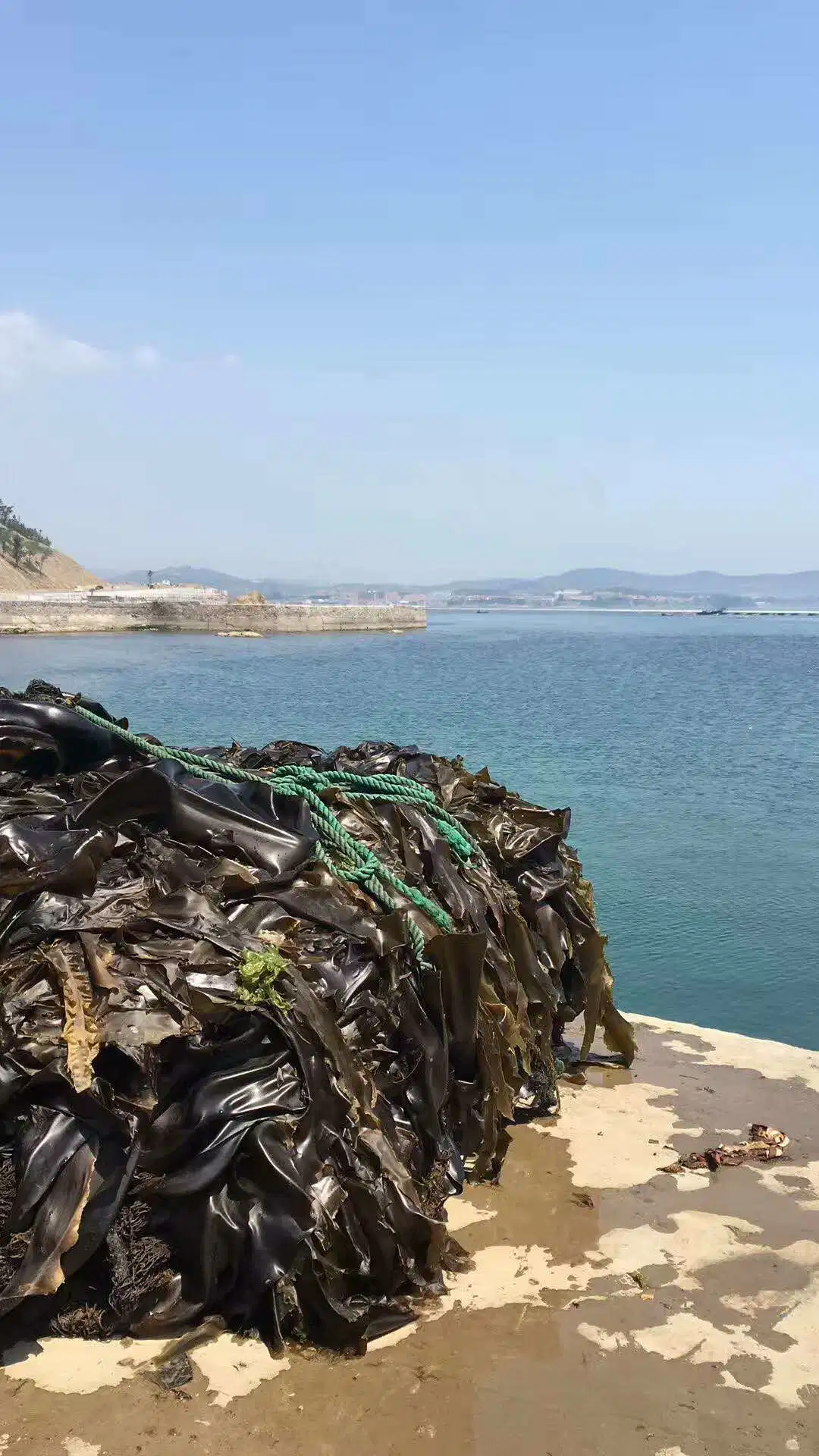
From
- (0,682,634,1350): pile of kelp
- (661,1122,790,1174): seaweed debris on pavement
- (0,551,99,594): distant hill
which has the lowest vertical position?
(661,1122,790,1174): seaweed debris on pavement

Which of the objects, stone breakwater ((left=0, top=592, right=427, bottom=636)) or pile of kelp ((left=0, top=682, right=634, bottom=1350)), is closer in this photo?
pile of kelp ((left=0, top=682, right=634, bottom=1350))

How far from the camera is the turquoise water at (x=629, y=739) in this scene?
9.84 metres

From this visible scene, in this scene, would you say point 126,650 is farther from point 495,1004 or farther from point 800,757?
point 495,1004

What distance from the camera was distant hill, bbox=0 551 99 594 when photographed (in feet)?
274

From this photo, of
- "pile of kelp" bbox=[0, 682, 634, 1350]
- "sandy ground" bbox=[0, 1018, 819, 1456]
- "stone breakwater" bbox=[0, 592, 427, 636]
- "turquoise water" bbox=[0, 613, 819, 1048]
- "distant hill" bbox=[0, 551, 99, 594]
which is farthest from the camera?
"distant hill" bbox=[0, 551, 99, 594]

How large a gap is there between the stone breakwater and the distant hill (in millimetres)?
7424

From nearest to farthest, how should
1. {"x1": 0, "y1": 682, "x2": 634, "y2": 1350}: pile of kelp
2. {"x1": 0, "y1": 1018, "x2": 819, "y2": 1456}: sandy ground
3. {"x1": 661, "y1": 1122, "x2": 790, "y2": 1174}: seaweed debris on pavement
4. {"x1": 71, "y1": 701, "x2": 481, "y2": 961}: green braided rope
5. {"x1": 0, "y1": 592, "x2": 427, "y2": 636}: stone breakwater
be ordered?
1. {"x1": 0, "y1": 1018, "x2": 819, "y2": 1456}: sandy ground
2. {"x1": 0, "y1": 682, "x2": 634, "y2": 1350}: pile of kelp
3. {"x1": 71, "y1": 701, "x2": 481, "y2": 961}: green braided rope
4. {"x1": 661, "y1": 1122, "x2": 790, "y2": 1174}: seaweed debris on pavement
5. {"x1": 0, "y1": 592, "x2": 427, "y2": 636}: stone breakwater

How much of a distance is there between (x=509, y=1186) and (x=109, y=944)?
2.05m

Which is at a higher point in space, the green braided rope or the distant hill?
the distant hill

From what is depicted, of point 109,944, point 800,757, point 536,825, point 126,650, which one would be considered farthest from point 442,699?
point 109,944

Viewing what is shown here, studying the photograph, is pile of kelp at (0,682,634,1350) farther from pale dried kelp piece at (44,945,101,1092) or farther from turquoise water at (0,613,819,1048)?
turquoise water at (0,613,819,1048)

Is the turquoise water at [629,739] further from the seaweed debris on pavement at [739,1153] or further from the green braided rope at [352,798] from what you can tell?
the green braided rope at [352,798]

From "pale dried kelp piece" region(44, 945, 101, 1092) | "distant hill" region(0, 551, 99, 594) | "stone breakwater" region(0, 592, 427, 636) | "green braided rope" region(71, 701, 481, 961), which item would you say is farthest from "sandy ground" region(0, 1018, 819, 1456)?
"distant hill" region(0, 551, 99, 594)

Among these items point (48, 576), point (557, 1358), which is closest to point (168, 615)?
point (48, 576)
